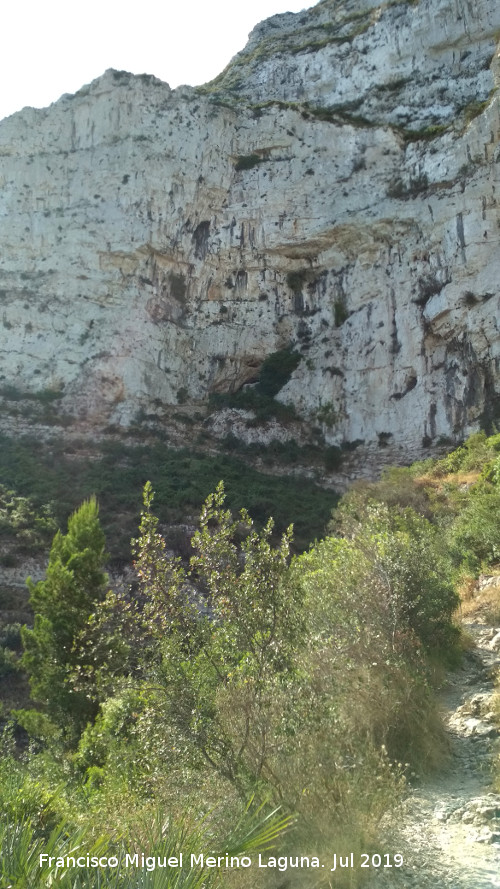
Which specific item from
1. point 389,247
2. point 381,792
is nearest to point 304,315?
point 389,247

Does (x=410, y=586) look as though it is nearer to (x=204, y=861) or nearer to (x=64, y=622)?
(x=204, y=861)

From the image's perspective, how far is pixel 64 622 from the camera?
10.0 meters

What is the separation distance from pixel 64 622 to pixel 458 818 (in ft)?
25.3

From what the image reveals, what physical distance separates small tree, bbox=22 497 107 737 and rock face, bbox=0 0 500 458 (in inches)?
751

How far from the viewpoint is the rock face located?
93.7 ft

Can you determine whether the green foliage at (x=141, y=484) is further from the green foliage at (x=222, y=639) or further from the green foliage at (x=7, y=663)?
the green foliage at (x=222, y=639)

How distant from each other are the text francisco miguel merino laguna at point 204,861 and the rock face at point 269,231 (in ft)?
80.0

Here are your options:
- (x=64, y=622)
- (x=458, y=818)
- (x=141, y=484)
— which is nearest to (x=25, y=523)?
(x=141, y=484)

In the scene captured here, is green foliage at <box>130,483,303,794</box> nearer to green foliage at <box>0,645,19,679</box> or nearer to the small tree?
the small tree

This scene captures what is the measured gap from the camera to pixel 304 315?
1299 inches

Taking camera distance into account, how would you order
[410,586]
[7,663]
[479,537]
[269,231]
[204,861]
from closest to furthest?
[204,861]
[410,586]
[479,537]
[7,663]
[269,231]

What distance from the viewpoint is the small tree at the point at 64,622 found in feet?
31.3

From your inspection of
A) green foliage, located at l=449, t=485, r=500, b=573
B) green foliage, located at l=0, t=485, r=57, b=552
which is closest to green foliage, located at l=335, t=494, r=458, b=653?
green foliage, located at l=449, t=485, r=500, b=573

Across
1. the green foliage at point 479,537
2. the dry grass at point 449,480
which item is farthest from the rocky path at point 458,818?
the dry grass at point 449,480
